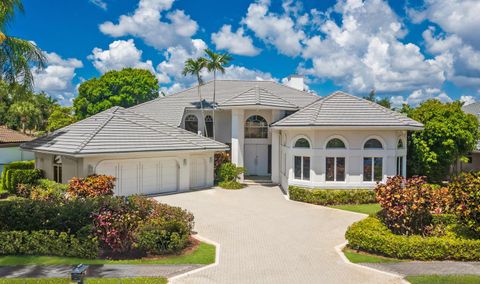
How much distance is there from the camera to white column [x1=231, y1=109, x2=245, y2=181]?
1094 inches

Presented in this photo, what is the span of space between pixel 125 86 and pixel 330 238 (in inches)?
1972

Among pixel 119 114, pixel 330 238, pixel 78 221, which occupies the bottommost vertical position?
pixel 330 238

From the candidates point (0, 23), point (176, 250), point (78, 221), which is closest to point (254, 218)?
point (176, 250)

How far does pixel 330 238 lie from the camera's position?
47.8 ft

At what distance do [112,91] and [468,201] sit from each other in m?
54.8

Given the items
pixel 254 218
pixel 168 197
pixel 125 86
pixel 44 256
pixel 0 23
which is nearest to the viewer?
pixel 44 256

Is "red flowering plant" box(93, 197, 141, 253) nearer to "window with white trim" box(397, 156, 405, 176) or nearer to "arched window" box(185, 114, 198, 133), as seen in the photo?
"window with white trim" box(397, 156, 405, 176)

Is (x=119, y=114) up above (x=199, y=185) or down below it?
above

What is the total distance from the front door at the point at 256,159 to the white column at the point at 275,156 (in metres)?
2.34

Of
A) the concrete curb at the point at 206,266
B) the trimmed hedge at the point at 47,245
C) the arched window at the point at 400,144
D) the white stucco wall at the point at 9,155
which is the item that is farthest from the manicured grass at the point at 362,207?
the white stucco wall at the point at 9,155

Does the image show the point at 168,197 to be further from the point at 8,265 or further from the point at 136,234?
the point at 8,265

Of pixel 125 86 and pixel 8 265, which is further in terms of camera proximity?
pixel 125 86

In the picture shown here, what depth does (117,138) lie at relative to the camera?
21.9 m

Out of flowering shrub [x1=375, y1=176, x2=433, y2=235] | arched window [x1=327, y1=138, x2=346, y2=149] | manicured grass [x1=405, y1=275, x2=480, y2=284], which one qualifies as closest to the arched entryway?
arched window [x1=327, y1=138, x2=346, y2=149]
